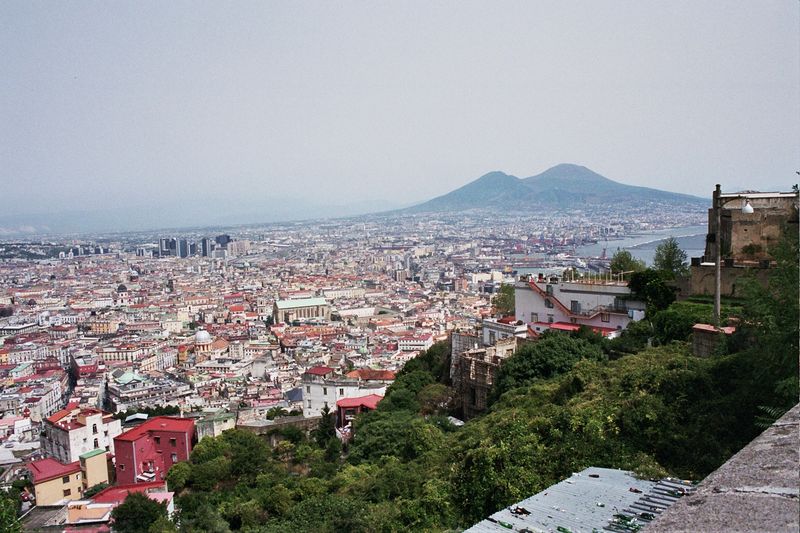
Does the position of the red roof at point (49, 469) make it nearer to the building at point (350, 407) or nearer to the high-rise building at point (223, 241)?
the building at point (350, 407)

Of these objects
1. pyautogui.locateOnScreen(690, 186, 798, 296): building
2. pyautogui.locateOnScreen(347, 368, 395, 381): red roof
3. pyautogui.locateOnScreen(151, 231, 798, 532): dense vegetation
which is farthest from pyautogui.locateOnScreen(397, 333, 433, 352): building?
pyautogui.locateOnScreen(690, 186, 798, 296): building

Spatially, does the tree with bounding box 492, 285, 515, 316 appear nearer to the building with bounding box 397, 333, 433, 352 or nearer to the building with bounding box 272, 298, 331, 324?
the building with bounding box 397, 333, 433, 352

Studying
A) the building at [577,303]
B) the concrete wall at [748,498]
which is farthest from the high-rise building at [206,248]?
the concrete wall at [748,498]

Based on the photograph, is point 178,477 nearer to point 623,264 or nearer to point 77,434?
point 77,434

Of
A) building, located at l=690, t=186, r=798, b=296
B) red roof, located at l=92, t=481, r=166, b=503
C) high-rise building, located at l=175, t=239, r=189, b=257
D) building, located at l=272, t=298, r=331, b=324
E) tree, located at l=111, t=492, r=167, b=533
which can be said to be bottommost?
building, located at l=272, t=298, r=331, b=324

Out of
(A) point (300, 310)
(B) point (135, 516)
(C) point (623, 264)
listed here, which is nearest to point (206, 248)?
(A) point (300, 310)

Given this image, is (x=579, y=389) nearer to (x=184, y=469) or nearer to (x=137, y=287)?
(x=184, y=469)
